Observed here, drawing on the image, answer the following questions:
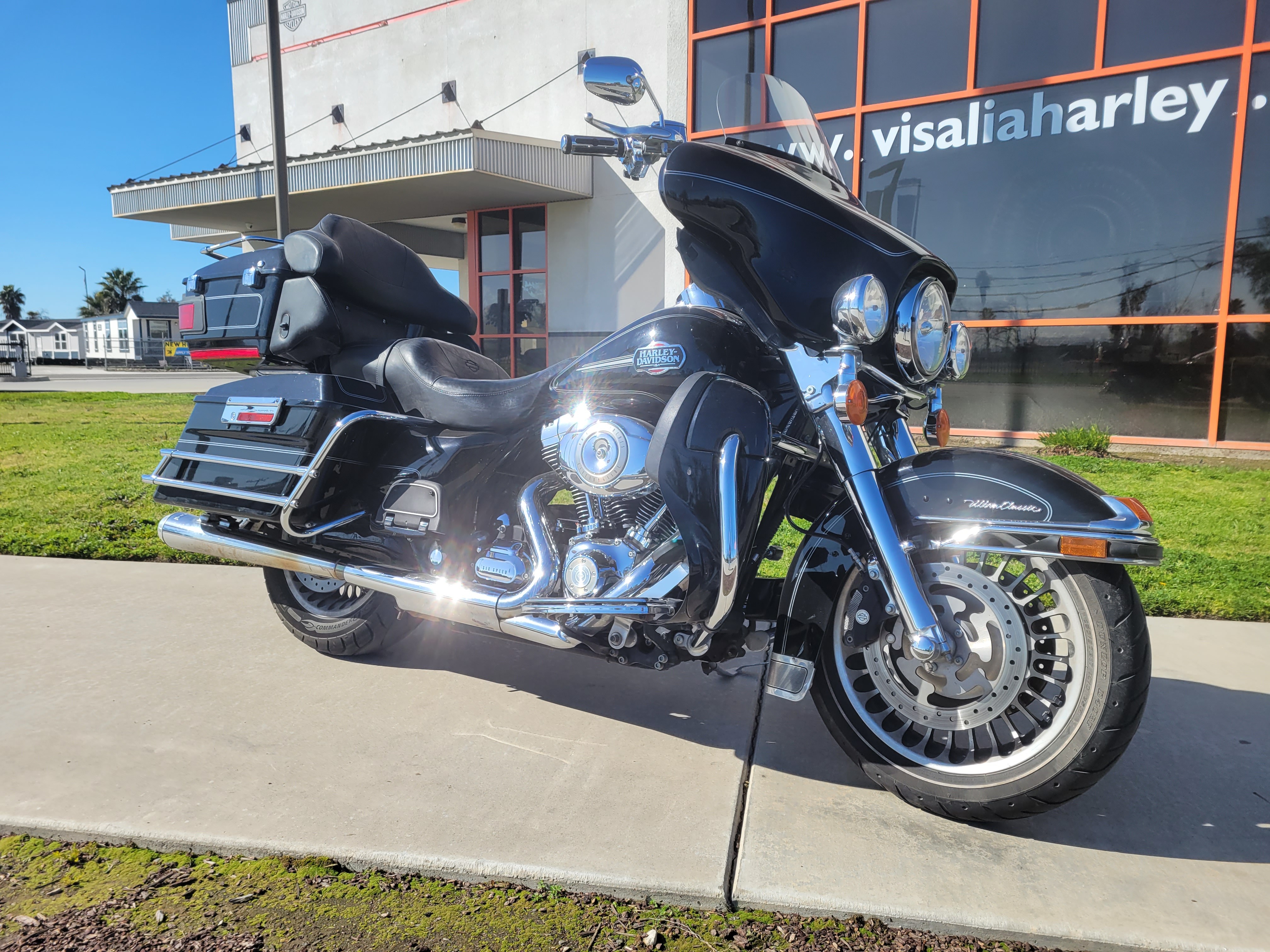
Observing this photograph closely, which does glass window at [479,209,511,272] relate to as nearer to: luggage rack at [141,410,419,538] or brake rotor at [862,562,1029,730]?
luggage rack at [141,410,419,538]

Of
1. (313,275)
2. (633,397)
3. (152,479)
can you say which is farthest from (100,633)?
(633,397)

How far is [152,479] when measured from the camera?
320 cm

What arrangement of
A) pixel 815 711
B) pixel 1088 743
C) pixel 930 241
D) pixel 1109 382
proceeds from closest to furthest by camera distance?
pixel 1088 743, pixel 815 711, pixel 1109 382, pixel 930 241

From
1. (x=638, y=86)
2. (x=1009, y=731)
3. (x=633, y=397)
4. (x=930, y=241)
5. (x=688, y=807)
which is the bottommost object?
(x=688, y=807)

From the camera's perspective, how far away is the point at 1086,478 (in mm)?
5273

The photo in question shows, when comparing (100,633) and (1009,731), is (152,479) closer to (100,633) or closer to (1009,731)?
(100,633)

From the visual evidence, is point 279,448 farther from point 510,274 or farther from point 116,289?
point 116,289

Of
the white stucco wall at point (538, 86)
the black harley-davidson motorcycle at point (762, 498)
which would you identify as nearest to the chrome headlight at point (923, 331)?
the black harley-davidson motorcycle at point (762, 498)

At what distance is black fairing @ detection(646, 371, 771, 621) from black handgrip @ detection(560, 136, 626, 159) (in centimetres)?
90

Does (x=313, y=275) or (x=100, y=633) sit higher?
(x=313, y=275)

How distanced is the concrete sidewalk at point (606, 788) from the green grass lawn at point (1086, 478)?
88 cm

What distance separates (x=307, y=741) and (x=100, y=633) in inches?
59.3

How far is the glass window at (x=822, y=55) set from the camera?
9.73 meters

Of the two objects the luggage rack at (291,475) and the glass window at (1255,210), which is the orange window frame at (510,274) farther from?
the luggage rack at (291,475)
